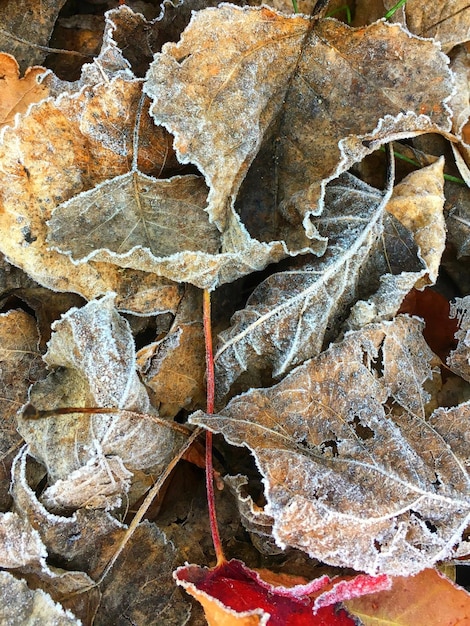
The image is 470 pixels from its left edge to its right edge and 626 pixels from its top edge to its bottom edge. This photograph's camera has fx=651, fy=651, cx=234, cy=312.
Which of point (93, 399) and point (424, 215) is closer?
point (93, 399)

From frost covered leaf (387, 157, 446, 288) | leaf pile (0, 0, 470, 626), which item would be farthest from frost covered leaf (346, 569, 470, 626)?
frost covered leaf (387, 157, 446, 288)

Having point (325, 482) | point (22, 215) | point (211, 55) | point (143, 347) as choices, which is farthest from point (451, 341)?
point (22, 215)

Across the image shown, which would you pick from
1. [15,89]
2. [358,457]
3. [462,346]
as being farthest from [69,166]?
[462,346]

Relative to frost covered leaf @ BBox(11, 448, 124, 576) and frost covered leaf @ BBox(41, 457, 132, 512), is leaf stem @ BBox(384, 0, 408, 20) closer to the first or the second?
frost covered leaf @ BBox(41, 457, 132, 512)

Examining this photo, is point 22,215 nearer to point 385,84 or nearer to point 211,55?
point 211,55

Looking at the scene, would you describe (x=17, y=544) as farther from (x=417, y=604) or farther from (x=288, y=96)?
(x=288, y=96)

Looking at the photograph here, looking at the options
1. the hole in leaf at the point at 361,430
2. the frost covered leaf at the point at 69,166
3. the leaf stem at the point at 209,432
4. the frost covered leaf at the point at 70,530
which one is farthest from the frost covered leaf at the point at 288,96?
the frost covered leaf at the point at 70,530
